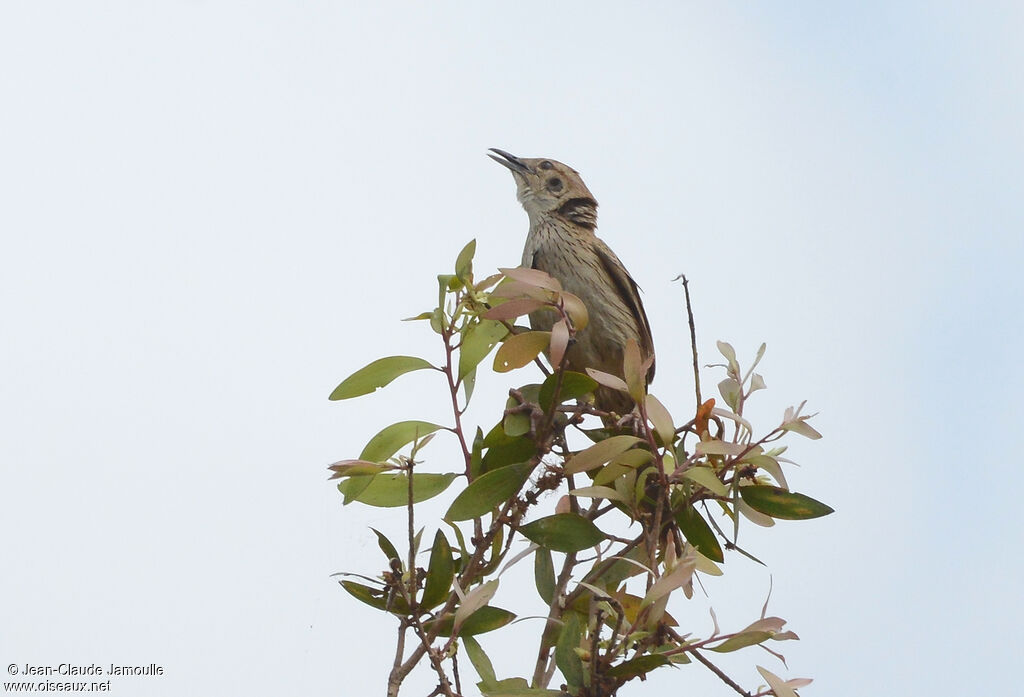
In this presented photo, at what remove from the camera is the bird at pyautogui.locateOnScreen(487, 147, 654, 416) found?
386 cm

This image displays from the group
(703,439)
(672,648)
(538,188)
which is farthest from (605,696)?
(538,188)

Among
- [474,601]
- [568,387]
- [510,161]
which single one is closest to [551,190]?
[510,161]

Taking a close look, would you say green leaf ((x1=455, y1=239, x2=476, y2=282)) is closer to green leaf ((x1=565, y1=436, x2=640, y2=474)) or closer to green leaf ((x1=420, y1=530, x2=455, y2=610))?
green leaf ((x1=565, y1=436, x2=640, y2=474))

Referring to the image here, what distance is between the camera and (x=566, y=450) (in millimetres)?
2510

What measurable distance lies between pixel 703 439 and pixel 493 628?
0.60 m

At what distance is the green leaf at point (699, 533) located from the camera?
88.0 inches

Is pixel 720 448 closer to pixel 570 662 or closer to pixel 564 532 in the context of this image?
pixel 564 532

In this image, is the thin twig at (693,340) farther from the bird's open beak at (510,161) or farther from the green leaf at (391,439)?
the bird's open beak at (510,161)

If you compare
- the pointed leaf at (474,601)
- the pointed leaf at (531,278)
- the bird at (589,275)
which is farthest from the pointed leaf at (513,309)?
the bird at (589,275)

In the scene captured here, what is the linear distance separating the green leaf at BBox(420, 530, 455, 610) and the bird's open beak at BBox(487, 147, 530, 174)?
294 centimetres

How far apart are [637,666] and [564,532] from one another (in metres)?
0.44

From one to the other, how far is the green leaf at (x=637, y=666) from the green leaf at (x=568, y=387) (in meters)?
0.59

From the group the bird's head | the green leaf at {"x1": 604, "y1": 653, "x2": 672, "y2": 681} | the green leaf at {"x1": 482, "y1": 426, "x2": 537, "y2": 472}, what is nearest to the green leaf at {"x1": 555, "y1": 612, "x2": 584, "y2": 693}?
the green leaf at {"x1": 604, "y1": 653, "x2": 672, "y2": 681}

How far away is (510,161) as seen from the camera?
4.82 m
